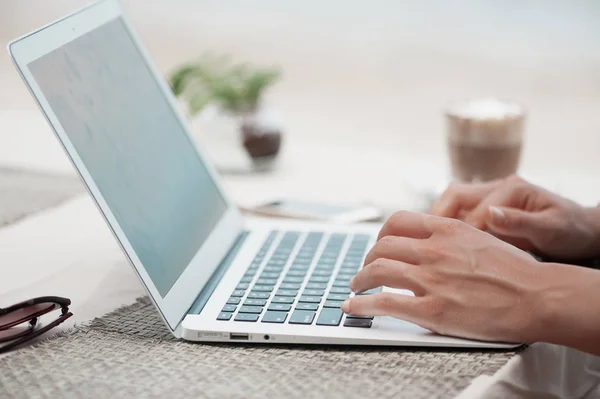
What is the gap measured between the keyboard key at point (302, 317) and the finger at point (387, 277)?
0.15 feet

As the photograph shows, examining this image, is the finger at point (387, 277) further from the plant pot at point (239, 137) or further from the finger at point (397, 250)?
the plant pot at point (239, 137)

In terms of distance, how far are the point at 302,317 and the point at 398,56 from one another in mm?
1503

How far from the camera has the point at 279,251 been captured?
933mm

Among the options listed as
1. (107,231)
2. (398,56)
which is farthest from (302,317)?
(398,56)

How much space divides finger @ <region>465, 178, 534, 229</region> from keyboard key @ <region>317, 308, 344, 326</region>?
0.86 ft

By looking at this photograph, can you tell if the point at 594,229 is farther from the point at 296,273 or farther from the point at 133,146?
the point at 133,146

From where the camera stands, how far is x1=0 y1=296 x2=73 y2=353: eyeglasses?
28.8 inches

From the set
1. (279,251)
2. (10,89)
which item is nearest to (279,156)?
(279,251)

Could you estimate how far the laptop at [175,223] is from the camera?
2.36 ft

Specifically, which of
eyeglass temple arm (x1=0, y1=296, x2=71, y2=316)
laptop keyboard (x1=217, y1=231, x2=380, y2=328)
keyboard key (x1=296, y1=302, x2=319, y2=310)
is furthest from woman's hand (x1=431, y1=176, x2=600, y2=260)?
eyeglass temple arm (x1=0, y1=296, x2=71, y2=316)

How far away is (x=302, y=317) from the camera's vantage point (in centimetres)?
74

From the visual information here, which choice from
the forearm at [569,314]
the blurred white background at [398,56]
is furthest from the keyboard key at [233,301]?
the blurred white background at [398,56]

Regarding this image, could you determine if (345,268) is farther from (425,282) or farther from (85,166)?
(85,166)

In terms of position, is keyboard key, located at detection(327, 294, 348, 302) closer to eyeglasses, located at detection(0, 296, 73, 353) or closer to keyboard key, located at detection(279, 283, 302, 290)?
keyboard key, located at detection(279, 283, 302, 290)
